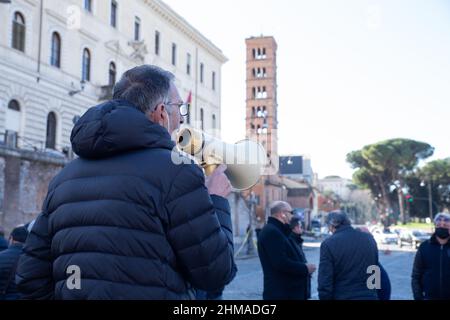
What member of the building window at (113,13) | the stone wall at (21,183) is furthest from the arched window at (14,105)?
the building window at (113,13)

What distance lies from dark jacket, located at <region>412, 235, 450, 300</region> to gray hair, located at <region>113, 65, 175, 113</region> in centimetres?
436

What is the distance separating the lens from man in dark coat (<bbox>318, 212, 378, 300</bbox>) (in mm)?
4855

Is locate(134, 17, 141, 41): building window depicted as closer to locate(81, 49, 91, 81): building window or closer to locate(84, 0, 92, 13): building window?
locate(84, 0, 92, 13): building window

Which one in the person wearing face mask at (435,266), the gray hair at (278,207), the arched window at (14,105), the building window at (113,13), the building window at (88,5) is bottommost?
the person wearing face mask at (435,266)

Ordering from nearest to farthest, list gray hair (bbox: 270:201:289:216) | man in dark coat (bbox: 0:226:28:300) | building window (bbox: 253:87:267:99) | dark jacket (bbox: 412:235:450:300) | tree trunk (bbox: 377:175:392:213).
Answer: man in dark coat (bbox: 0:226:28:300) < dark jacket (bbox: 412:235:450:300) < gray hair (bbox: 270:201:289:216) < building window (bbox: 253:87:267:99) < tree trunk (bbox: 377:175:392:213)

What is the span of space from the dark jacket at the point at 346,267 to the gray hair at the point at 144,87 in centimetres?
348

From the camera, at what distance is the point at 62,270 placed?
1825 mm

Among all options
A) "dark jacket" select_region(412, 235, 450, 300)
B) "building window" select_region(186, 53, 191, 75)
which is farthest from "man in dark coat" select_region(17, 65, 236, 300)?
"building window" select_region(186, 53, 191, 75)

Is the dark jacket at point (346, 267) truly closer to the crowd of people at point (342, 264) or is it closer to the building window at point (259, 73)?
the crowd of people at point (342, 264)

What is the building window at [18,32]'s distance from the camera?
23684 mm

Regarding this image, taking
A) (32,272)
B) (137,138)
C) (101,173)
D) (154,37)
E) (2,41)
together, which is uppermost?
(154,37)
